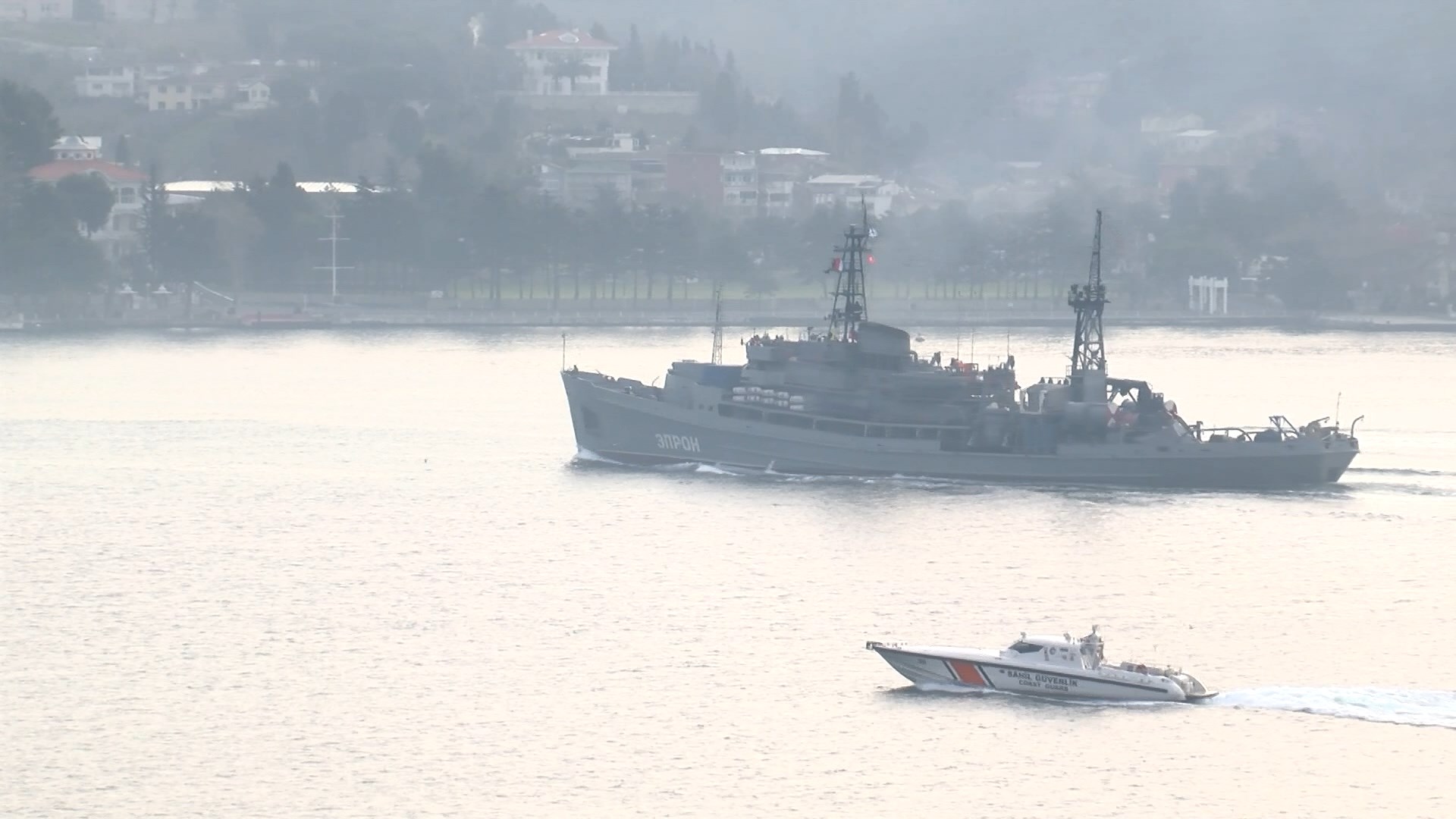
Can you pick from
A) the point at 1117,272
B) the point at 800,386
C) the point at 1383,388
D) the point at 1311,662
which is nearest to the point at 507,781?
the point at 1311,662

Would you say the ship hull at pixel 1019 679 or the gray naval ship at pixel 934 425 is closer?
the ship hull at pixel 1019 679

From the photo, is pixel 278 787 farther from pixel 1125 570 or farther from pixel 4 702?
pixel 1125 570

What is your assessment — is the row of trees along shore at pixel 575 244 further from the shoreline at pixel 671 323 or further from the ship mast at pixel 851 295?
the ship mast at pixel 851 295

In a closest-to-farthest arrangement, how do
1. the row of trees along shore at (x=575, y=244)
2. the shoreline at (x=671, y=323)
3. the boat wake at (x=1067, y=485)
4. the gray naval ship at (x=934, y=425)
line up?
the boat wake at (x=1067, y=485), the gray naval ship at (x=934, y=425), the shoreline at (x=671, y=323), the row of trees along shore at (x=575, y=244)

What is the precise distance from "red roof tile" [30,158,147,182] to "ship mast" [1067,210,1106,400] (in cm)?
8009

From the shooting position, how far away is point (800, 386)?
69.1 meters

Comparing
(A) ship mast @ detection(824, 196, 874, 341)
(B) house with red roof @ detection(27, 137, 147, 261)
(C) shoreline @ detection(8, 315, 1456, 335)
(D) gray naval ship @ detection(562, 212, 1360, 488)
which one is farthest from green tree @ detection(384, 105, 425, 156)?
(D) gray naval ship @ detection(562, 212, 1360, 488)

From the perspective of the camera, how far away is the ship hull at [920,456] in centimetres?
6588

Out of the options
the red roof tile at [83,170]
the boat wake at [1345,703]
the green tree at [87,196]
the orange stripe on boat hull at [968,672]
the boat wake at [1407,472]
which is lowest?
the boat wake at [1345,703]

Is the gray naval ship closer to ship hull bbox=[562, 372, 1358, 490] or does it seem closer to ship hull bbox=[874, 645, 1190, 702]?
ship hull bbox=[562, 372, 1358, 490]

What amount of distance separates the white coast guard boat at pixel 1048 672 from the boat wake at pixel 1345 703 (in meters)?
0.19

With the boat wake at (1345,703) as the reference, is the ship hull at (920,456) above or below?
above

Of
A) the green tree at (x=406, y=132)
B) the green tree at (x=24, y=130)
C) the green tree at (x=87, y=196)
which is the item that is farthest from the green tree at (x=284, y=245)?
the green tree at (x=406, y=132)

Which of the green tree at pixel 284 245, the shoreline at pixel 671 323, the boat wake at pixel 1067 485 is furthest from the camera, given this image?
the green tree at pixel 284 245
